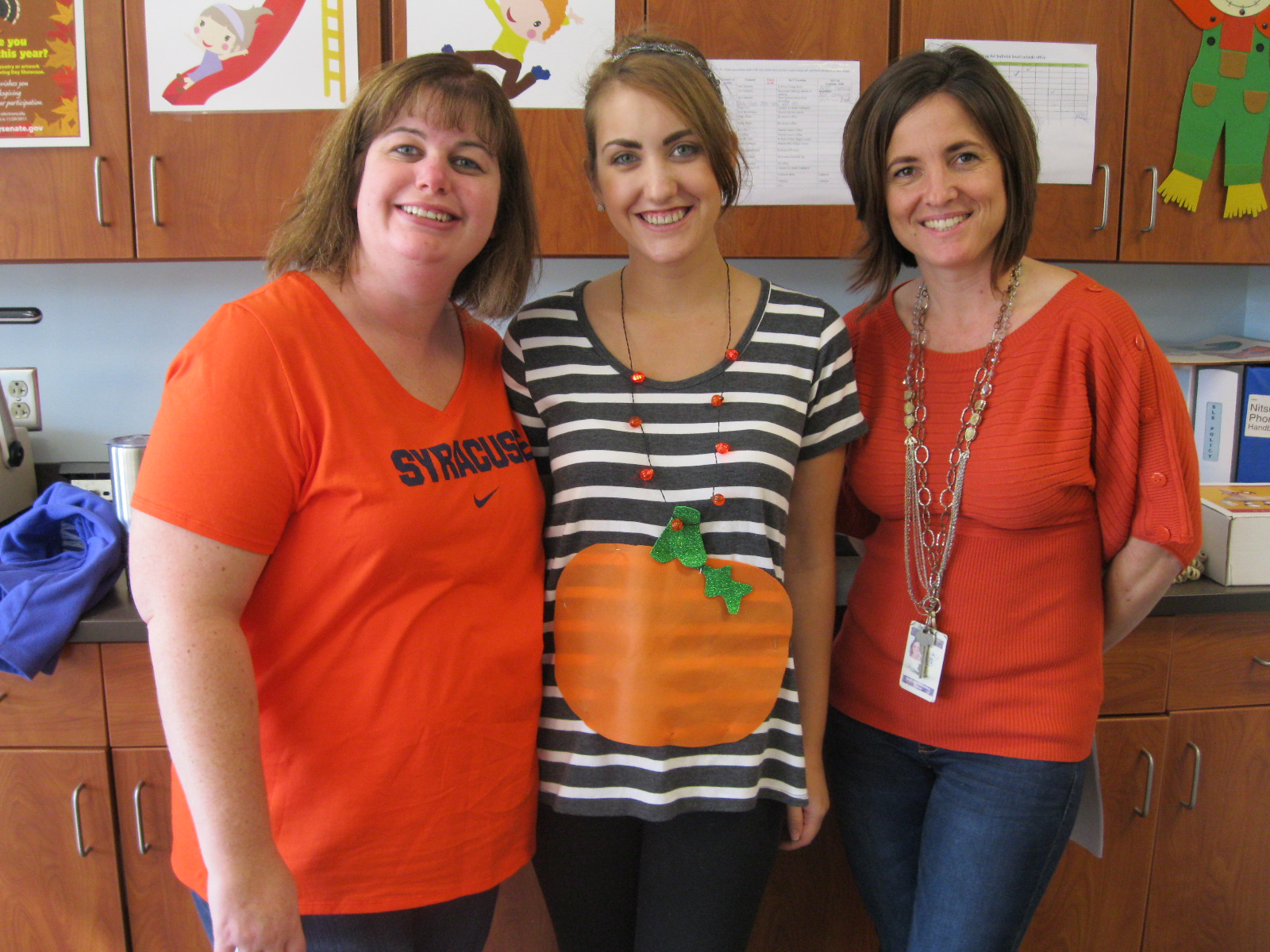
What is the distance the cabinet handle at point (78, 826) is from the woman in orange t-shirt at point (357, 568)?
0.69m

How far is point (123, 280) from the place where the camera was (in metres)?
2.06

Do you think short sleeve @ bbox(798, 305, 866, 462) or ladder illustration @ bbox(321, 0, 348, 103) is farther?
ladder illustration @ bbox(321, 0, 348, 103)

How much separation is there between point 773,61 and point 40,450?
1858 millimetres

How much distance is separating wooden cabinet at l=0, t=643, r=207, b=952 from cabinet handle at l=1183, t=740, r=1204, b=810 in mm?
1815

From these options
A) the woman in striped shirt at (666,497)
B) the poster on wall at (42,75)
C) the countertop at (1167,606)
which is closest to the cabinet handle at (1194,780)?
the countertop at (1167,606)

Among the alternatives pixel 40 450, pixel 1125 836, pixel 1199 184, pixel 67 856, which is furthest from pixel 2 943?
pixel 1199 184

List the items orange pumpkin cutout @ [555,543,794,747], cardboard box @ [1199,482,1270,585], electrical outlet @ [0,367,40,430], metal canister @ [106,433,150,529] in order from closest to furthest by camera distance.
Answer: orange pumpkin cutout @ [555,543,794,747] < cardboard box @ [1199,482,1270,585] < metal canister @ [106,433,150,529] < electrical outlet @ [0,367,40,430]

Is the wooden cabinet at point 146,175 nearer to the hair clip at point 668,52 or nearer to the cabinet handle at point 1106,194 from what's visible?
the hair clip at point 668,52

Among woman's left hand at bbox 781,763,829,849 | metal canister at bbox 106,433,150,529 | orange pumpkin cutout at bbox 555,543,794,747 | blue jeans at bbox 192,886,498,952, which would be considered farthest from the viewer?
metal canister at bbox 106,433,150,529

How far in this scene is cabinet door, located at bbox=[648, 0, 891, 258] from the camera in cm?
169

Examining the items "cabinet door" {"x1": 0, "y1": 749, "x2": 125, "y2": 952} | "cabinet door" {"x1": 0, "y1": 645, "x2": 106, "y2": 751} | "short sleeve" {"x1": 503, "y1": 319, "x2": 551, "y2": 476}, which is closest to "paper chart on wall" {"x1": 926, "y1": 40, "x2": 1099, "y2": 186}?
"short sleeve" {"x1": 503, "y1": 319, "x2": 551, "y2": 476}

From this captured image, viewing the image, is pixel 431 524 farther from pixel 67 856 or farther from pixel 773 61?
pixel 773 61

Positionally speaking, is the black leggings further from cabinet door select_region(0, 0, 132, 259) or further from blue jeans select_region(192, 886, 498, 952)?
cabinet door select_region(0, 0, 132, 259)

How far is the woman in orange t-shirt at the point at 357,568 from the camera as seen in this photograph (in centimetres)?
82
